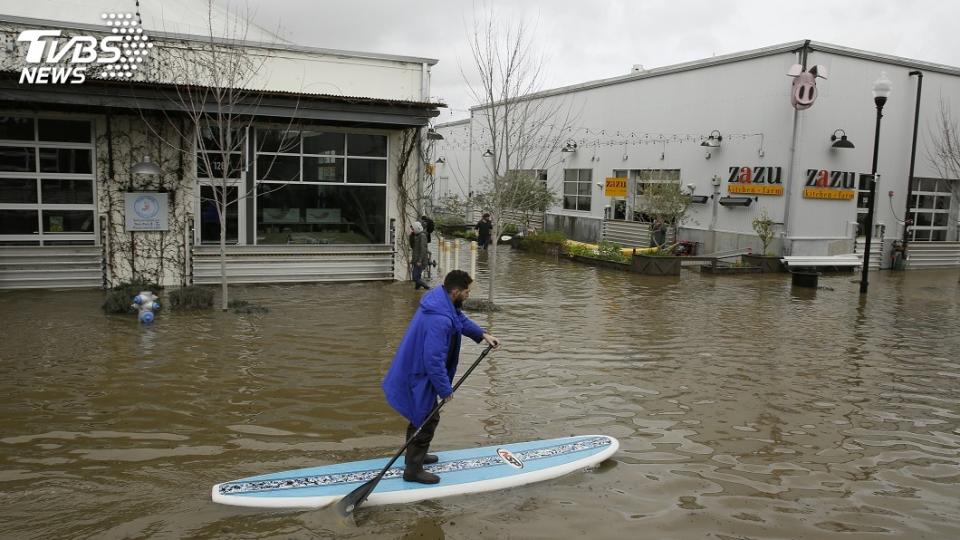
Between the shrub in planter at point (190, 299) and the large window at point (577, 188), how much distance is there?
18.6 meters

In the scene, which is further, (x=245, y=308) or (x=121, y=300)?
(x=245, y=308)

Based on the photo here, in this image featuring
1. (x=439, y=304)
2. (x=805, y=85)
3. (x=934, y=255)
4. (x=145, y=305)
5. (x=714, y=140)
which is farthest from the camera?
(x=934, y=255)

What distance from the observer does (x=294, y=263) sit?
49.8ft

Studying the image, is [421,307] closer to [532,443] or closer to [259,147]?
[532,443]

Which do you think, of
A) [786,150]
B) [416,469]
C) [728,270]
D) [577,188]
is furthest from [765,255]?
[416,469]

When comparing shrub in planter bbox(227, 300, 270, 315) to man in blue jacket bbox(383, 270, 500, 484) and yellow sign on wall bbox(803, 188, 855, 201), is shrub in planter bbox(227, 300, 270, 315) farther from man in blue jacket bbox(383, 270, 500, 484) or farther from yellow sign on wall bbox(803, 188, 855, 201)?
yellow sign on wall bbox(803, 188, 855, 201)

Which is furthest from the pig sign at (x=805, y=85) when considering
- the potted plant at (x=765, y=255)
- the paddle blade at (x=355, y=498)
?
the paddle blade at (x=355, y=498)

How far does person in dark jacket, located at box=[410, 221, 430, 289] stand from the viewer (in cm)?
1455

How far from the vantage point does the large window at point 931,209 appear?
22.7m

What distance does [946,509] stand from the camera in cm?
531

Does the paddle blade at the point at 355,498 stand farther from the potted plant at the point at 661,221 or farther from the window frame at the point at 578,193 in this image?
the window frame at the point at 578,193

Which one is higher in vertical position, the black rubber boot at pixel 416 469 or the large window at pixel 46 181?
the large window at pixel 46 181

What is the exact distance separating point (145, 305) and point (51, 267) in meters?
4.26

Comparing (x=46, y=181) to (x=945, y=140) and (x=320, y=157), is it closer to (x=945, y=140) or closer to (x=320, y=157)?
(x=320, y=157)
